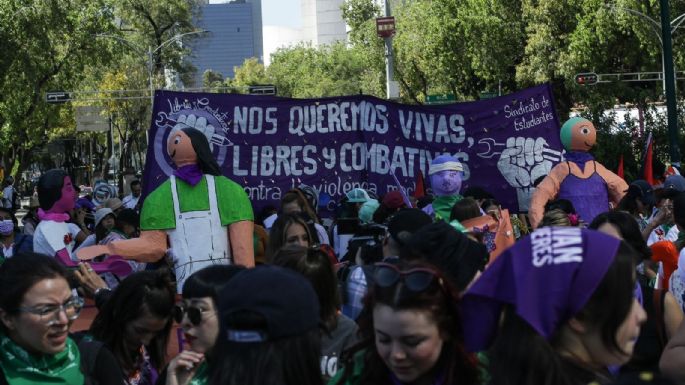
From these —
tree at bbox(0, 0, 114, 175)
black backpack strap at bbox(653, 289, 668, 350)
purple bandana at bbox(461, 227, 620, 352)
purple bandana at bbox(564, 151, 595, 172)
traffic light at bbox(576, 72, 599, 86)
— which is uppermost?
tree at bbox(0, 0, 114, 175)

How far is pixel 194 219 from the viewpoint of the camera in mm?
6605

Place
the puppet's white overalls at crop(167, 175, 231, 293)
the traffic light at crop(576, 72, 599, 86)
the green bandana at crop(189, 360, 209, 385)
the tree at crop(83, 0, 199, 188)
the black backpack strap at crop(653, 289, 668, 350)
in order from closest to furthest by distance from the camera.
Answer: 1. the green bandana at crop(189, 360, 209, 385)
2. the black backpack strap at crop(653, 289, 668, 350)
3. the puppet's white overalls at crop(167, 175, 231, 293)
4. the traffic light at crop(576, 72, 599, 86)
5. the tree at crop(83, 0, 199, 188)

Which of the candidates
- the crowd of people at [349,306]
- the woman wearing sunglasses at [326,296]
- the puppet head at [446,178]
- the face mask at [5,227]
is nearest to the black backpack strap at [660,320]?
the crowd of people at [349,306]

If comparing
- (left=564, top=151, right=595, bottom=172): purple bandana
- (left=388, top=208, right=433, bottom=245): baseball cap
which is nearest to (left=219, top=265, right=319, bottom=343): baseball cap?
(left=388, top=208, right=433, bottom=245): baseball cap

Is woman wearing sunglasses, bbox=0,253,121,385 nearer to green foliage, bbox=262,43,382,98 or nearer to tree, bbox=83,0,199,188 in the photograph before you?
tree, bbox=83,0,199,188

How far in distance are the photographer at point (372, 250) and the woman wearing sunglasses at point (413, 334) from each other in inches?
31.8

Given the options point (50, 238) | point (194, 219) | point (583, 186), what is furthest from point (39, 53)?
point (194, 219)

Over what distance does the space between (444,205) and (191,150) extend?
199 centimetres

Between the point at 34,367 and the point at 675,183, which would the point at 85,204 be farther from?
the point at 34,367

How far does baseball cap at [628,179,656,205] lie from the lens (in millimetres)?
8867

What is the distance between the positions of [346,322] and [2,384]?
125 centimetres

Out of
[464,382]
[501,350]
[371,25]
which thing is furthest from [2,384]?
[371,25]

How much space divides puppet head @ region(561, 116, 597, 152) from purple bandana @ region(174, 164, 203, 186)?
3.71 meters

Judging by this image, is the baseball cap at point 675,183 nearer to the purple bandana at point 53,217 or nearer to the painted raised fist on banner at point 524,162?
the painted raised fist on banner at point 524,162
